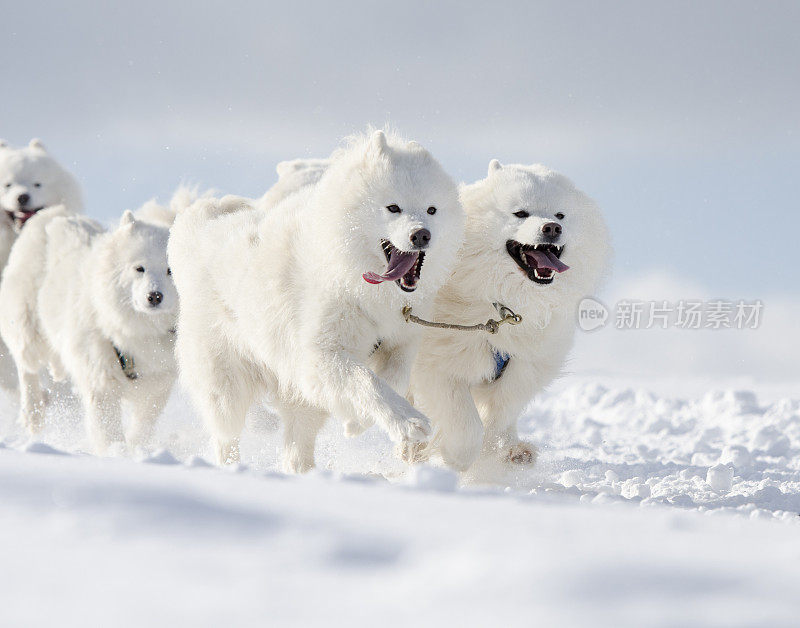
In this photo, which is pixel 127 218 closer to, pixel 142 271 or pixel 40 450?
pixel 142 271

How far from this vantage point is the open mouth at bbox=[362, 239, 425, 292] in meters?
4.03

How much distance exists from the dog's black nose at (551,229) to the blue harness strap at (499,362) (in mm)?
802

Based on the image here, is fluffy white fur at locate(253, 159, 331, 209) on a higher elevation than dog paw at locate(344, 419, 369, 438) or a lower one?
higher

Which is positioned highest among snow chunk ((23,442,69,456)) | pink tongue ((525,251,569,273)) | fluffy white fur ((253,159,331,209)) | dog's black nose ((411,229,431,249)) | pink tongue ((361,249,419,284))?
fluffy white fur ((253,159,331,209))

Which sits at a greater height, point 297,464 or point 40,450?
point 297,464

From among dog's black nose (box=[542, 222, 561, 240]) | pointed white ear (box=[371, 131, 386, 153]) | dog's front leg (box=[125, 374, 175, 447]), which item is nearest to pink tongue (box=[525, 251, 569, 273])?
dog's black nose (box=[542, 222, 561, 240])

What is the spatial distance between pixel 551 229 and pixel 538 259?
19 cm

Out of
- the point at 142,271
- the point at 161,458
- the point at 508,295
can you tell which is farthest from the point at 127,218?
the point at 161,458

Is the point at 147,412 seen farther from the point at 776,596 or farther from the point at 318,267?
the point at 776,596

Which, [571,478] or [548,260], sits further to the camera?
[571,478]

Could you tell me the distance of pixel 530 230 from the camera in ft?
14.2

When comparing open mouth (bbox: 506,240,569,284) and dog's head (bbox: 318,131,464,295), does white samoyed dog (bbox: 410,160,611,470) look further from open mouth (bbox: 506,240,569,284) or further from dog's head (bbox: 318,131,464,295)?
dog's head (bbox: 318,131,464,295)

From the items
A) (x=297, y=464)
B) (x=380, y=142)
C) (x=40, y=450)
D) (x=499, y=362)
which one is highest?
(x=380, y=142)

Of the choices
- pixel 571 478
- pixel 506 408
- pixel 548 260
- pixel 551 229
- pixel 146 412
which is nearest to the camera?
pixel 551 229
